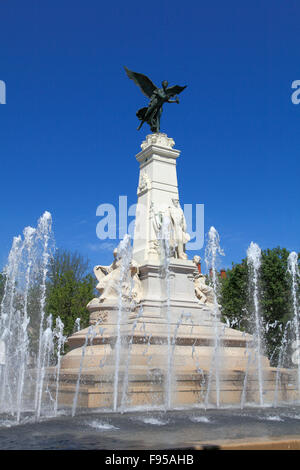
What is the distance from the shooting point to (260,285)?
2614 cm

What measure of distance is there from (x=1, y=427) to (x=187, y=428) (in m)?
3.04

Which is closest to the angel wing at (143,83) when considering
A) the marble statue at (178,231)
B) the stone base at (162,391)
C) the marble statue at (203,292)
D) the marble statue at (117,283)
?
the marble statue at (178,231)

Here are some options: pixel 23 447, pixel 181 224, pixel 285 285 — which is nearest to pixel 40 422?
pixel 23 447

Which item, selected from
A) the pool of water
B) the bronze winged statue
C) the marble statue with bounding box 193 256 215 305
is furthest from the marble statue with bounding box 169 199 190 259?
the pool of water

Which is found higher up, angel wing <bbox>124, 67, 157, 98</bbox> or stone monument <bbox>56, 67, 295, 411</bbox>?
angel wing <bbox>124, 67, 157, 98</bbox>

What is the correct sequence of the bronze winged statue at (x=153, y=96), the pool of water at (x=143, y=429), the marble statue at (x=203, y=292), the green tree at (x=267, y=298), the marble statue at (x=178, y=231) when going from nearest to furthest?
the pool of water at (x=143, y=429) → the marble statue at (x=178, y=231) → the marble statue at (x=203, y=292) → the bronze winged statue at (x=153, y=96) → the green tree at (x=267, y=298)

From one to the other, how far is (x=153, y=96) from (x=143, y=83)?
0.69 meters

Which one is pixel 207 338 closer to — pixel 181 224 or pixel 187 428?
pixel 181 224

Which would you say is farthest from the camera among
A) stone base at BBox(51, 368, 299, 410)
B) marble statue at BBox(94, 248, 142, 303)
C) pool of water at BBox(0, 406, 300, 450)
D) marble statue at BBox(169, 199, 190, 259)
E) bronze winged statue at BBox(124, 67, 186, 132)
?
bronze winged statue at BBox(124, 67, 186, 132)

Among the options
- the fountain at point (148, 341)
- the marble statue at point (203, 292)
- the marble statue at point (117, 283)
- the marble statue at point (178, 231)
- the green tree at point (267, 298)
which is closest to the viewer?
the fountain at point (148, 341)

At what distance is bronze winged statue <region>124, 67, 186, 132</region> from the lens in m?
17.6

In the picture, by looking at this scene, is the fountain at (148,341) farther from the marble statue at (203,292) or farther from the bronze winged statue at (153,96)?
the bronze winged statue at (153,96)

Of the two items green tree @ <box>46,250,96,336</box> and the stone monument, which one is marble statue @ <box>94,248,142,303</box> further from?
green tree @ <box>46,250,96,336</box>

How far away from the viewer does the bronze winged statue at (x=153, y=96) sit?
17562 mm
